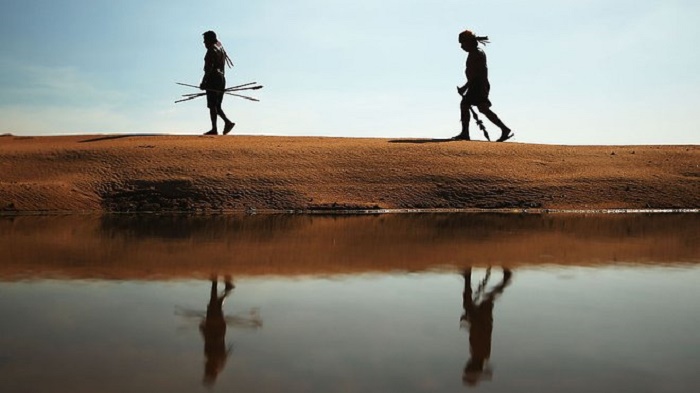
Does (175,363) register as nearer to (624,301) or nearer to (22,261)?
(624,301)

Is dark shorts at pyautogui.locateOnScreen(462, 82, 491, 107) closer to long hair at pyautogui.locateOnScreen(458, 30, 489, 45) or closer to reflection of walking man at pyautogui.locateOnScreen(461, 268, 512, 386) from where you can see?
long hair at pyautogui.locateOnScreen(458, 30, 489, 45)

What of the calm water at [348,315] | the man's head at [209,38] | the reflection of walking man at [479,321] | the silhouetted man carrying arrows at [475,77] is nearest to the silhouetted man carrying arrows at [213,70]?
the man's head at [209,38]

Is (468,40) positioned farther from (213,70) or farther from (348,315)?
(348,315)

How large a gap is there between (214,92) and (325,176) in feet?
14.9

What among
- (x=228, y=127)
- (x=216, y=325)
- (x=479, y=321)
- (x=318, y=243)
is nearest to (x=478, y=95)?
(x=228, y=127)

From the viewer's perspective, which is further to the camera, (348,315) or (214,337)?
(348,315)

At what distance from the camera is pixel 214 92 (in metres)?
17.1

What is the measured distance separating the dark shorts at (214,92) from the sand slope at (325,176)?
98cm

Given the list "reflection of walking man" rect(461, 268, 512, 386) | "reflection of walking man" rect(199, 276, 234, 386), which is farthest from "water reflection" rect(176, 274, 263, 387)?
"reflection of walking man" rect(461, 268, 512, 386)

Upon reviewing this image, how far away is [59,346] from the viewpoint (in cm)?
340

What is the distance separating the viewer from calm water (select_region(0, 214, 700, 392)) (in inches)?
117

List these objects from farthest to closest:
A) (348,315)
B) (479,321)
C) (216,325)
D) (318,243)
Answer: (318,243) < (348,315) < (479,321) < (216,325)

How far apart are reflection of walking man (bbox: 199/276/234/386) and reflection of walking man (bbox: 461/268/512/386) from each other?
1.12m

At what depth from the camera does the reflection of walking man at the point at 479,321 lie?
Answer: 3.05 metres
